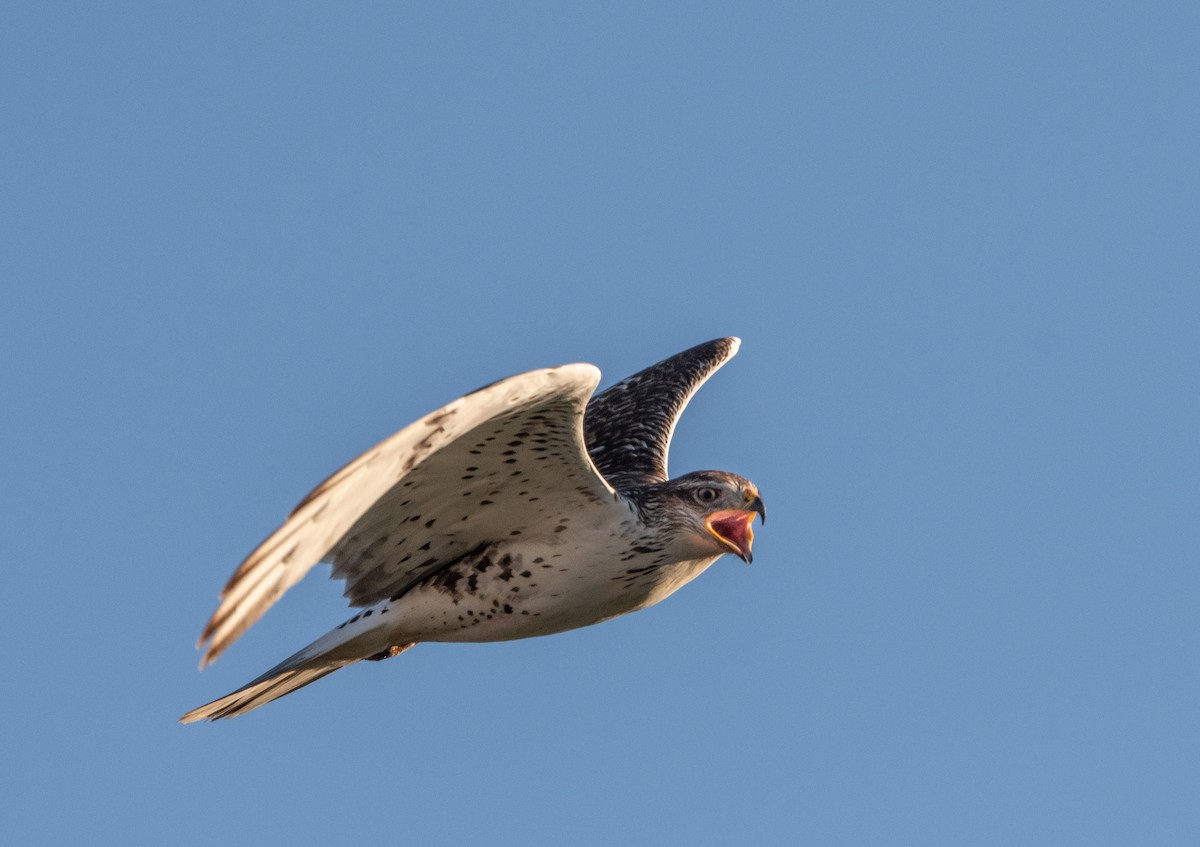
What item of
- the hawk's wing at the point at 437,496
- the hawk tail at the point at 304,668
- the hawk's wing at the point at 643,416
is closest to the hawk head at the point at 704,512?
the hawk's wing at the point at 437,496

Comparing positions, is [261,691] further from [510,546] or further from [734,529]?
[734,529]

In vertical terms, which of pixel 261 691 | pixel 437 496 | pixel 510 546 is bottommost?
pixel 261 691

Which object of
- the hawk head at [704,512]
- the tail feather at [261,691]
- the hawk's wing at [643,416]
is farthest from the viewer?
the hawk's wing at [643,416]

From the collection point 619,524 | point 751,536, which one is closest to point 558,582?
point 619,524

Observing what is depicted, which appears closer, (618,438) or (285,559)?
(285,559)

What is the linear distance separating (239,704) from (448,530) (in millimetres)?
1860

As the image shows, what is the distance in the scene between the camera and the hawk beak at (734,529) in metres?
10.3

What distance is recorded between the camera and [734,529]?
10375 mm

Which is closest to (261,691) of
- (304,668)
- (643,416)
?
(304,668)

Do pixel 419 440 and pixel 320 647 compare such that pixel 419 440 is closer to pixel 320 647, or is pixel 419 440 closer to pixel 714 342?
pixel 320 647

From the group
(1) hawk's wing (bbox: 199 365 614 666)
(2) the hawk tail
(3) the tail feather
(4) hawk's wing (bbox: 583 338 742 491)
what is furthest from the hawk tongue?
(3) the tail feather

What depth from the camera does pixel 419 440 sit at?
7.88 meters

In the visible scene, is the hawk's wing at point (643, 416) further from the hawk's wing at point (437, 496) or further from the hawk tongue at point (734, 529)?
the hawk's wing at point (437, 496)

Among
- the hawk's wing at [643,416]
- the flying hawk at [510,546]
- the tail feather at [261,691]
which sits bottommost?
the tail feather at [261,691]
